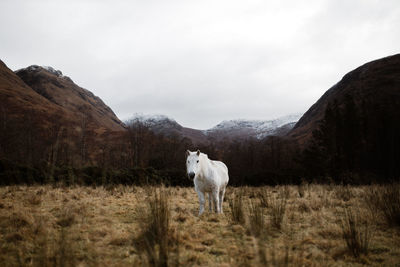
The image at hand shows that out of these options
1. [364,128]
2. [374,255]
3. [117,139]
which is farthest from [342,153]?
[117,139]

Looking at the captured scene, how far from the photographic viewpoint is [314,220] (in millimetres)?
5016

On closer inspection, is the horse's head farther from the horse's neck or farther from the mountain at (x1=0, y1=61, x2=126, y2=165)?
the mountain at (x1=0, y1=61, x2=126, y2=165)

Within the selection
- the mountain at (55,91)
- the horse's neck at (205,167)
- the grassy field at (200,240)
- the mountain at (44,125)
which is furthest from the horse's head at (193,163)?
the mountain at (55,91)

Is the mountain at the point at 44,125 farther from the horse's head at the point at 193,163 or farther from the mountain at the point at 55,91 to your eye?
the horse's head at the point at 193,163

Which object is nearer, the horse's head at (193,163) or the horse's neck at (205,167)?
the horse's head at (193,163)

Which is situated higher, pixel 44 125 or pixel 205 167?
pixel 44 125

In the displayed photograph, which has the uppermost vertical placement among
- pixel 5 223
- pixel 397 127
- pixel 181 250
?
pixel 397 127

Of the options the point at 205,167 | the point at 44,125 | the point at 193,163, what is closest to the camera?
the point at 193,163

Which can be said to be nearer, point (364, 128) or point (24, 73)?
point (364, 128)

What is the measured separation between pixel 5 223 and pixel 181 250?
3.92 m

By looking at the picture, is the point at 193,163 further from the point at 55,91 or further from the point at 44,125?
the point at 55,91

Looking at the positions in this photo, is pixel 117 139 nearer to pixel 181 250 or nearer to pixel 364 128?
pixel 364 128

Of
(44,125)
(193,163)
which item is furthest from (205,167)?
(44,125)

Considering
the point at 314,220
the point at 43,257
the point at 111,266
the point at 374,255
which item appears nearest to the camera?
the point at 43,257
